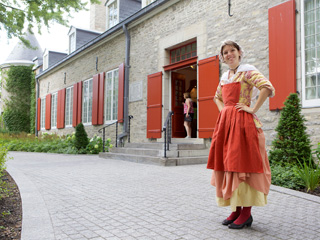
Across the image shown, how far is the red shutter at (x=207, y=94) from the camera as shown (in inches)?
308

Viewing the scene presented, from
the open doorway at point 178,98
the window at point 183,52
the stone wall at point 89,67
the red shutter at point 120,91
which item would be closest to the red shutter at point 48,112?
the stone wall at point 89,67

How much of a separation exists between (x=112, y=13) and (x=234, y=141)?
12.4 meters

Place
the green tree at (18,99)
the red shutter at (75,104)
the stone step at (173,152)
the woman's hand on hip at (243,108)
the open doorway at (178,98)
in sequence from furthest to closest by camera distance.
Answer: the green tree at (18,99), the red shutter at (75,104), the open doorway at (178,98), the stone step at (173,152), the woman's hand on hip at (243,108)

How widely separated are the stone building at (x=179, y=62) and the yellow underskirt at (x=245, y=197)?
377 centimetres

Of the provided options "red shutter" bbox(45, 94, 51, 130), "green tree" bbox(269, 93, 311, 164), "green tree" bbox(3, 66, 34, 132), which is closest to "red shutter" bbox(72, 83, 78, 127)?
"red shutter" bbox(45, 94, 51, 130)

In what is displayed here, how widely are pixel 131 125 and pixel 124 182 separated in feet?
20.1

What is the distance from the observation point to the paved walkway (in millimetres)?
2588

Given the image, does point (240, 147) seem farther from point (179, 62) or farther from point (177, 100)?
point (177, 100)

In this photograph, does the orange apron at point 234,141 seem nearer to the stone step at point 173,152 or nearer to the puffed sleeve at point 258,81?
the puffed sleeve at point 258,81

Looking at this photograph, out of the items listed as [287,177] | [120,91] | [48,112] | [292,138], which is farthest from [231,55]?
[48,112]

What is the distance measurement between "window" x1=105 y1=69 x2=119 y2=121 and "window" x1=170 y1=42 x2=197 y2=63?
10.6ft

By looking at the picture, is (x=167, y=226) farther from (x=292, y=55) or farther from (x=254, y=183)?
(x=292, y=55)

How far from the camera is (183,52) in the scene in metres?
9.40

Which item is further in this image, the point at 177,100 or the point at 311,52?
the point at 177,100
